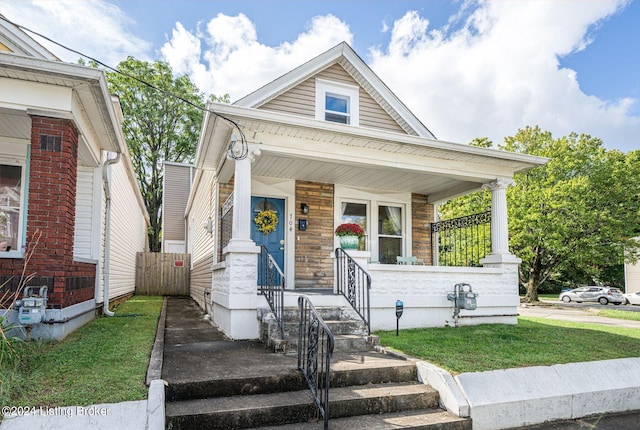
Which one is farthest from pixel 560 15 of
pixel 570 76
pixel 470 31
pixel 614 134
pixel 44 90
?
pixel 614 134

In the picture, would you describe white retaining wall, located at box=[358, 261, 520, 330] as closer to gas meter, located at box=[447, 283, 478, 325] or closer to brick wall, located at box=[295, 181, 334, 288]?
gas meter, located at box=[447, 283, 478, 325]

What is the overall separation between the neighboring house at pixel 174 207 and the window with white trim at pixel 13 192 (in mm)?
14639

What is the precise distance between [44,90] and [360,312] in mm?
5541

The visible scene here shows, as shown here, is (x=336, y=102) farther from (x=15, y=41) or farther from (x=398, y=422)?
(x=398, y=422)

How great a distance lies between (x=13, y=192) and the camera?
6992 millimetres

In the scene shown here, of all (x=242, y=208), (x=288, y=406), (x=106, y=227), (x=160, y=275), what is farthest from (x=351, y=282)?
(x=160, y=275)

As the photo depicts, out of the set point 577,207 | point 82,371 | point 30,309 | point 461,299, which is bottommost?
point 82,371

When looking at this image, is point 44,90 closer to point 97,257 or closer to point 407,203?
point 97,257

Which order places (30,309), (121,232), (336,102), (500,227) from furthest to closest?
1. (121,232)
2. (336,102)
3. (500,227)
4. (30,309)

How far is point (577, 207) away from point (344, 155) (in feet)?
56.0

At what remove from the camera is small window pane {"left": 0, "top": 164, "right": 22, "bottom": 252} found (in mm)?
6855

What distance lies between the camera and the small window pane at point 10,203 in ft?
22.5

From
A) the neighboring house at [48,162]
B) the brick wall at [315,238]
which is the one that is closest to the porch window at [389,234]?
the brick wall at [315,238]

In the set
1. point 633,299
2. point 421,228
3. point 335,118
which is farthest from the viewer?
point 633,299
